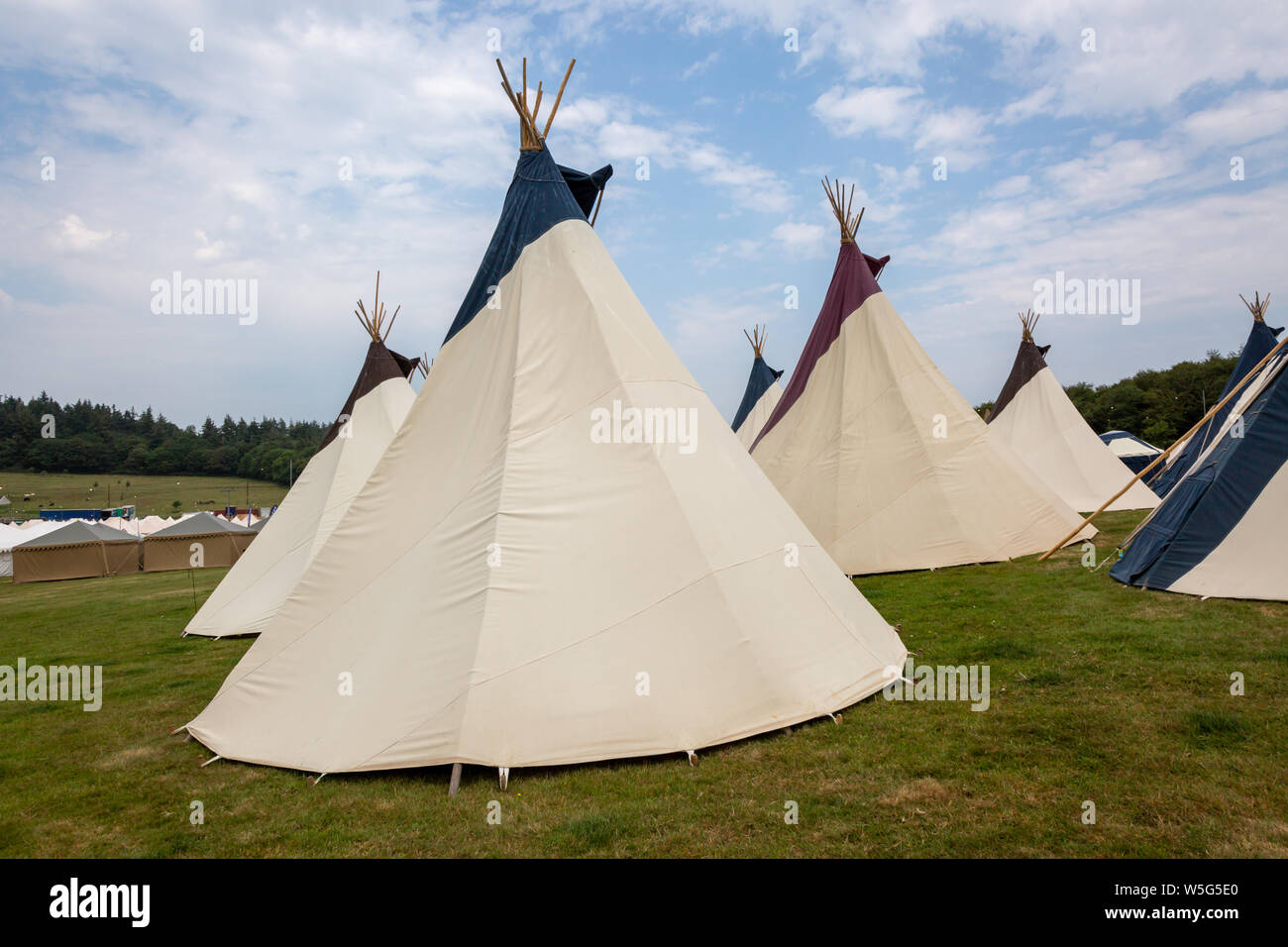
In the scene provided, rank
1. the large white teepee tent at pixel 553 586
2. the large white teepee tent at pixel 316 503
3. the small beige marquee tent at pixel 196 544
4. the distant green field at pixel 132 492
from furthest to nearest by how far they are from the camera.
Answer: the distant green field at pixel 132 492 → the small beige marquee tent at pixel 196 544 → the large white teepee tent at pixel 316 503 → the large white teepee tent at pixel 553 586

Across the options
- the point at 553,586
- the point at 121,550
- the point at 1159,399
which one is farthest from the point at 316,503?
the point at 1159,399

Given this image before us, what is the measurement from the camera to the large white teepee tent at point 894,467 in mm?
11414

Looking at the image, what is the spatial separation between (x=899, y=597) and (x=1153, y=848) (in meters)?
6.18

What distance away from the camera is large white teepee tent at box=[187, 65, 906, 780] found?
4.56 meters

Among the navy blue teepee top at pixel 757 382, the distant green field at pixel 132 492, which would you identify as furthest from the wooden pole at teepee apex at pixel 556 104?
the distant green field at pixel 132 492

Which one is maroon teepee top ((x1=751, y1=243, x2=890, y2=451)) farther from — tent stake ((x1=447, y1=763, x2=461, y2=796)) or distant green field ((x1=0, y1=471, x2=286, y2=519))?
distant green field ((x1=0, y1=471, x2=286, y2=519))

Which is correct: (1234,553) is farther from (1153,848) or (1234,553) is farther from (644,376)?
(644,376)

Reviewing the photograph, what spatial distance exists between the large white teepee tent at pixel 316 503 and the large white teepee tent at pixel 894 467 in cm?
697

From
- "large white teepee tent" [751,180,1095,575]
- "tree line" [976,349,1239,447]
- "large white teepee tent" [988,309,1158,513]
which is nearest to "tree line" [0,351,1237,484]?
"tree line" [976,349,1239,447]

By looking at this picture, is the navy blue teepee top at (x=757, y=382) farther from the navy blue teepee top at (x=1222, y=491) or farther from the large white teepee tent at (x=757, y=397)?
the navy blue teepee top at (x=1222, y=491)

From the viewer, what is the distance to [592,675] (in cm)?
461

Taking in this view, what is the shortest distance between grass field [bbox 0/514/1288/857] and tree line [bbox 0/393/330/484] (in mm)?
78670

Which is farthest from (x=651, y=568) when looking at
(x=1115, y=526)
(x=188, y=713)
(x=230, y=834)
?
(x=1115, y=526)
